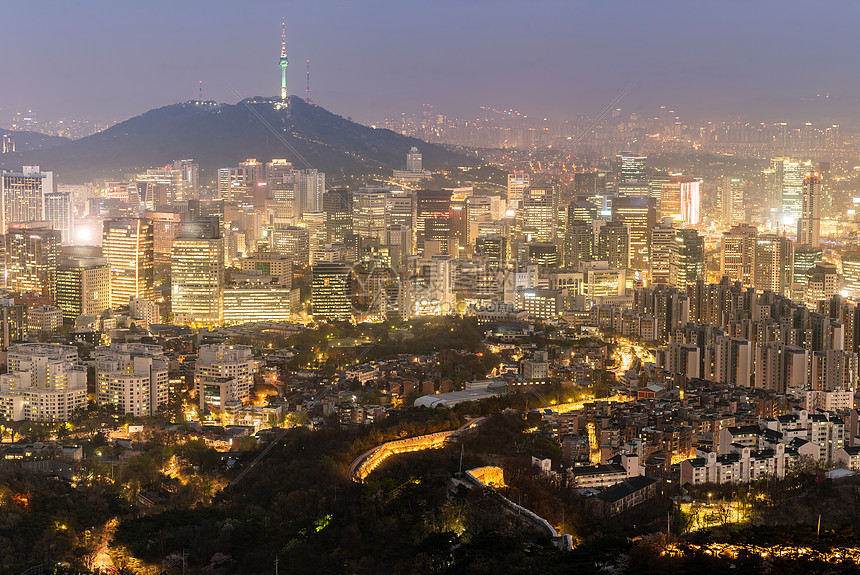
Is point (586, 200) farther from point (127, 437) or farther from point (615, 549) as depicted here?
point (615, 549)

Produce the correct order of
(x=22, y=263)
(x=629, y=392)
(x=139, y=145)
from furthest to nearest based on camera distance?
(x=139, y=145) → (x=22, y=263) → (x=629, y=392)

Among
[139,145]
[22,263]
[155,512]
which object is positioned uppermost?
[139,145]

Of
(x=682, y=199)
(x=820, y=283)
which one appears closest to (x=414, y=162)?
(x=682, y=199)

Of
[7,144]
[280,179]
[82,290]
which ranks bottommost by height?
[82,290]

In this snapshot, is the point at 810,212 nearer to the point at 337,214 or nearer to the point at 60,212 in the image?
the point at 337,214

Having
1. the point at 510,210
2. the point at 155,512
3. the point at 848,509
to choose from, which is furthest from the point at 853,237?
the point at 155,512

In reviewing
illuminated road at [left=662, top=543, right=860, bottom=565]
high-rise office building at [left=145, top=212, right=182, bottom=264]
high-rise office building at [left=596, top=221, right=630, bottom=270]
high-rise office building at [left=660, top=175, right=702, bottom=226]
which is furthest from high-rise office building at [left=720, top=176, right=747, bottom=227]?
illuminated road at [left=662, top=543, right=860, bottom=565]
